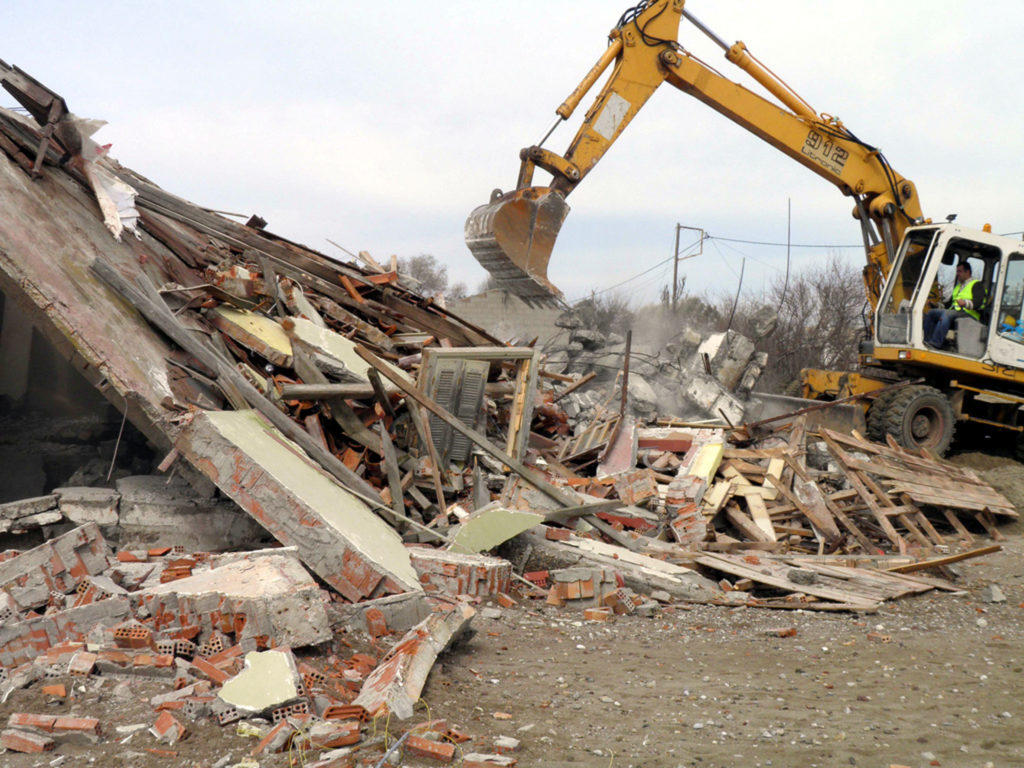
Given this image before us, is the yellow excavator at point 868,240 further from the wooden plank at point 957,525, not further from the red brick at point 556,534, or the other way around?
the red brick at point 556,534

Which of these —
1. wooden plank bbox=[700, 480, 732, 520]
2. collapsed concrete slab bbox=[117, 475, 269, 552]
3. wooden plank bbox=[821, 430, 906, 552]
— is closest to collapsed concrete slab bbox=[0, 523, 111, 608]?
collapsed concrete slab bbox=[117, 475, 269, 552]

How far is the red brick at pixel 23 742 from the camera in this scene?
3145mm

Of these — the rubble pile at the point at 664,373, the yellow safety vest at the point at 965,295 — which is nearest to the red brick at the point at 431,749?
the rubble pile at the point at 664,373

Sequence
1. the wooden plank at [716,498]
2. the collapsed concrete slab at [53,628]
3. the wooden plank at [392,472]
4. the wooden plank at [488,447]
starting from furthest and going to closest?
the wooden plank at [716,498], the wooden plank at [488,447], the wooden plank at [392,472], the collapsed concrete slab at [53,628]

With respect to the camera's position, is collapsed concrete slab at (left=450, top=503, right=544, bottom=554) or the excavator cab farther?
the excavator cab

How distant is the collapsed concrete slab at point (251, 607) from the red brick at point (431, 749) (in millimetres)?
1195

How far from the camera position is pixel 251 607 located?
4.14m

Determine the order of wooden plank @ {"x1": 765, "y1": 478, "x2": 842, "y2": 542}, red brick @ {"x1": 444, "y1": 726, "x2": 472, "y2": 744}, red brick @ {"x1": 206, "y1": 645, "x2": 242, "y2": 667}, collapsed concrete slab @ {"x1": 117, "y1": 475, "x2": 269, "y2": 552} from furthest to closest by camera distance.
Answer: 1. wooden plank @ {"x1": 765, "y1": 478, "x2": 842, "y2": 542}
2. collapsed concrete slab @ {"x1": 117, "y1": 475, "x2": 269, "y2": 552}
3. red brick @ {"x1": 206, "y1": 645, "x2": 242, "y2": 667}
4. red brick @ {"x1": 444, "y1": 726, "x2": 472, "y2": 744}

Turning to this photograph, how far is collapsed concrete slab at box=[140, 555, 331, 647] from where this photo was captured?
4.14m

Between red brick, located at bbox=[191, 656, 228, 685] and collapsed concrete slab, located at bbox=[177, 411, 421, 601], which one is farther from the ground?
collapsed concrete slab, located at bbox=[177, 411, 421, 601]

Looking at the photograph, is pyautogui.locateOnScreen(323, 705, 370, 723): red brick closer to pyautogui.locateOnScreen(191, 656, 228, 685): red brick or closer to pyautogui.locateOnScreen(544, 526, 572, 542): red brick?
pyautogui.locateOnScreen(191, 656, 228, 685): red brick

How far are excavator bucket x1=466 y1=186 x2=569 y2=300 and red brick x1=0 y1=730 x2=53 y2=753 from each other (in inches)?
259

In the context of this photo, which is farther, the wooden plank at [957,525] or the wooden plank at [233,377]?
the wooden plank at [957,525]

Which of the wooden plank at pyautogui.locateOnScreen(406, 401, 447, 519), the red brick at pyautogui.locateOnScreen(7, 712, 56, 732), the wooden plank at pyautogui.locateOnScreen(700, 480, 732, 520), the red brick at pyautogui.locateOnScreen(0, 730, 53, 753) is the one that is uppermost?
the wooden plank at pyautogui.locateOnScreen(406, 401, 447, 519)
